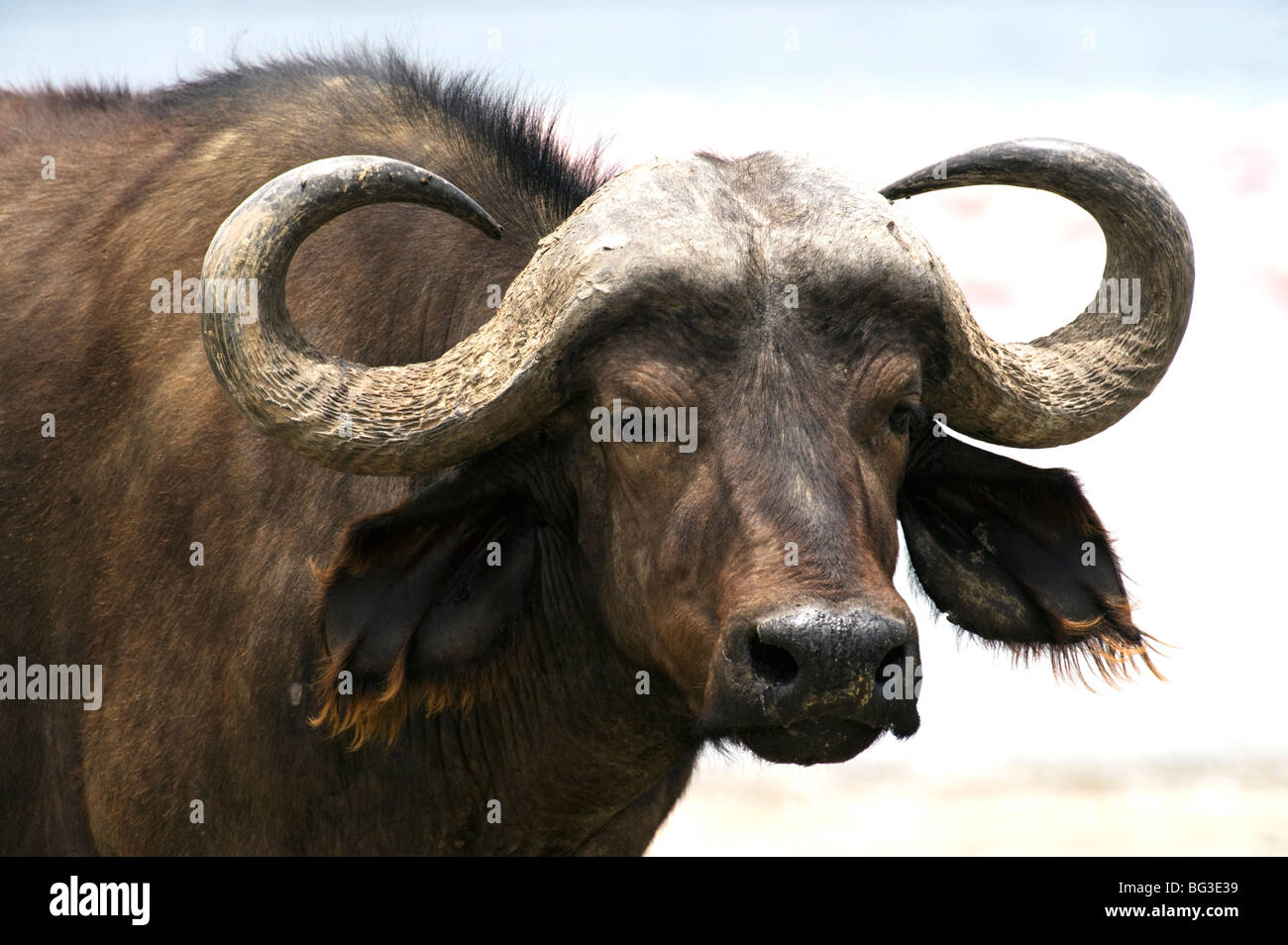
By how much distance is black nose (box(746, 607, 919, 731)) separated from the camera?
12.8 feet

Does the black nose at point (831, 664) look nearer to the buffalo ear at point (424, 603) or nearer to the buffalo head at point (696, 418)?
the buffalo head at point (696, 418)

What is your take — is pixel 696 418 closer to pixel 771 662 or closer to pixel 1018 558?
pixel 771 662

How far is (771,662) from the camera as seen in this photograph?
4074 millimetres

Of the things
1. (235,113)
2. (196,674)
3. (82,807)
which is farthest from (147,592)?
(235,113)

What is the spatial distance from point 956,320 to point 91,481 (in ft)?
10.7

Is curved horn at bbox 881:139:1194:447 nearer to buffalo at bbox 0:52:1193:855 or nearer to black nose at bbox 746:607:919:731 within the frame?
buffalo at bbox 0:52:1193:855

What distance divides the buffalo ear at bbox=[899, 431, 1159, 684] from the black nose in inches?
52.1

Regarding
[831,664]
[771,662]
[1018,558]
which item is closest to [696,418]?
[771,662]

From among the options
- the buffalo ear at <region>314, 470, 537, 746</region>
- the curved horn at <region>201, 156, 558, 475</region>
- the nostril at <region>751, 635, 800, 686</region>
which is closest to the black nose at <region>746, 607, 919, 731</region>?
the nostril at <region>751, 635, 800, 686</region>

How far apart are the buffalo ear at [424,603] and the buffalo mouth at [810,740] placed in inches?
44.8

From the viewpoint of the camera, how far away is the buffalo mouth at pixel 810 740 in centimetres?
414

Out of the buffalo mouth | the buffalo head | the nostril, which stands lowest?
the buffalo mouth

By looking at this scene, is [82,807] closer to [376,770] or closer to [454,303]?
[376,770]

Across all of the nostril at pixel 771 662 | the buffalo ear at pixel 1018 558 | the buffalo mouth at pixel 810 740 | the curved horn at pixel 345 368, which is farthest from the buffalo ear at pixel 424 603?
the buffalo ear at pixel 1018 558
